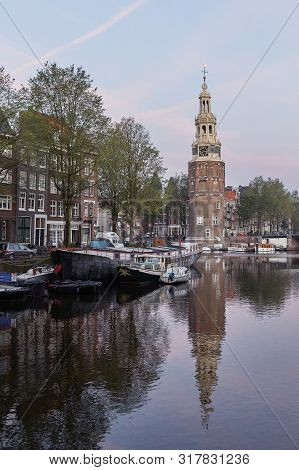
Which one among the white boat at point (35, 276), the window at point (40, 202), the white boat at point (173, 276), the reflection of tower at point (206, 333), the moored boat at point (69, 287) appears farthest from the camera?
the window at point (40, 202)

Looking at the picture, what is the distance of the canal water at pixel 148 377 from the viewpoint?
1393cm

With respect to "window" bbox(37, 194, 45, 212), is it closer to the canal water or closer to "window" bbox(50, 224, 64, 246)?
"window" bbox(50, 224, 64, 246)

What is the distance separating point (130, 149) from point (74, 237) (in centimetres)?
2102

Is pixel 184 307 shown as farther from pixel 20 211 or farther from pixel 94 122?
pixel 20 211

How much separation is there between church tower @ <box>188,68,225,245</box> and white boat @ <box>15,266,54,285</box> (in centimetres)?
9514

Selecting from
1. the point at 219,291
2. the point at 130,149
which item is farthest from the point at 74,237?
the point at 219,291

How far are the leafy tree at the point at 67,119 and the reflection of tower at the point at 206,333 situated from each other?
52.7 ft

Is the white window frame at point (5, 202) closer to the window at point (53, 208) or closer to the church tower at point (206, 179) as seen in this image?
the window at point (53, 208)

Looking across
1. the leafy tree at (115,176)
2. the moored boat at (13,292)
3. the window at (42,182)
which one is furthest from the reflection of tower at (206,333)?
the window at (42,182)

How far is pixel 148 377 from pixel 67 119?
36.8 metres

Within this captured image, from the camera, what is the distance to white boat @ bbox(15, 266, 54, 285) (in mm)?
39312

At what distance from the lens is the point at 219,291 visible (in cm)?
4744

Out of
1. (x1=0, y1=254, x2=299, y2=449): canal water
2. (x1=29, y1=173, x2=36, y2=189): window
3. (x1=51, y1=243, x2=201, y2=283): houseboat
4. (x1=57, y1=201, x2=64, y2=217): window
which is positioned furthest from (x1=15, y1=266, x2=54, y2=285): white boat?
(x1=57, y1=201, x2=64, y2=217): window

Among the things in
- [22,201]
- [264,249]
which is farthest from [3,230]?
[264,249]
